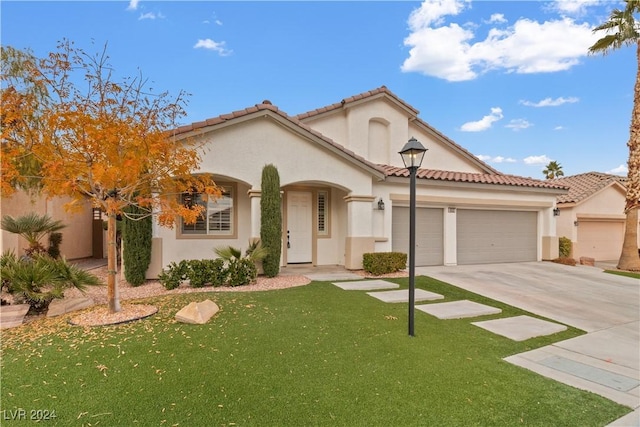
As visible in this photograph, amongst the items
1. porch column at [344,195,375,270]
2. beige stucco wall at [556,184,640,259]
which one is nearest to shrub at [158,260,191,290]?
porch column at [344,195,375,270]

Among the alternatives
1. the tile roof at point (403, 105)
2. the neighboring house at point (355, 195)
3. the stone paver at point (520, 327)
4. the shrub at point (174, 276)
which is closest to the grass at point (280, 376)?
the stone paver at point (520, 327)

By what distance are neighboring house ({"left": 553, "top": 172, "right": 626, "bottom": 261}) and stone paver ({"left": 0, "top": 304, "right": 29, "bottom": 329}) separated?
2196cm

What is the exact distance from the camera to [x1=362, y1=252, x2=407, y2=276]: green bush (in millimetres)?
11164

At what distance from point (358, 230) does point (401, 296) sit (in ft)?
13.5

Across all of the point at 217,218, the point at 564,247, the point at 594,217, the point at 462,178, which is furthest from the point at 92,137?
the point at 594,217

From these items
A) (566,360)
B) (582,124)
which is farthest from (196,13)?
(582,124)

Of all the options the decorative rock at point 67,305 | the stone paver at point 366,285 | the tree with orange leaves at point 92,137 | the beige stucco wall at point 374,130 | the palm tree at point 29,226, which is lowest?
the stone paver at point 366,285

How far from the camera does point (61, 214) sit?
14.7 m

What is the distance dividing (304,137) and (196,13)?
4.80 m

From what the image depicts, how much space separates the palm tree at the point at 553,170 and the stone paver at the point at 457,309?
110 ft

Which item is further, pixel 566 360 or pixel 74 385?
pixel 566 360

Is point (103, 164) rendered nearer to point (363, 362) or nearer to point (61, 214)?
point (363, 362)

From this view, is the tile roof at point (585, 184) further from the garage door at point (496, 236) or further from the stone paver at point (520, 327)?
the stone paver at point (520, 327)

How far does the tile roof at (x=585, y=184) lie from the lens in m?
18.3
